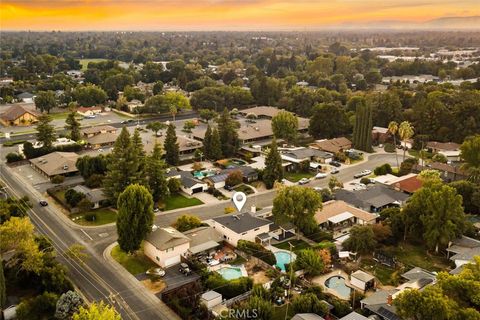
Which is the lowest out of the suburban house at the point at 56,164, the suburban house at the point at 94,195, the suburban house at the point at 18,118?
the suburban house at the point at 94,195

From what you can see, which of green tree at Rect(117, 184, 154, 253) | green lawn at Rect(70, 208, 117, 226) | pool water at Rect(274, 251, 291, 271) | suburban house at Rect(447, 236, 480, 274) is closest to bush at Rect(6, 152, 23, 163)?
green lawn at Rect(70, 208, 117, 226)

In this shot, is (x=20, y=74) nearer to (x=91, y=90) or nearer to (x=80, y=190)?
(x=91, y=90)

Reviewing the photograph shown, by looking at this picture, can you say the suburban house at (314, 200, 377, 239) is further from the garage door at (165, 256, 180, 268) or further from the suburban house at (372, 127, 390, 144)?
the suburban house at (372, 127, 390, 144)

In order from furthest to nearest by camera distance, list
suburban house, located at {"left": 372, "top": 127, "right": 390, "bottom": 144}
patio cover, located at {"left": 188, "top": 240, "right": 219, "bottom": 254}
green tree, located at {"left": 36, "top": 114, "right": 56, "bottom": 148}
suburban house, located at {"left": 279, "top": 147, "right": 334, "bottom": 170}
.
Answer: suburban house, located at {"left": 372, "top": 127, "right": 390, "bottom": 144}, green tree, located at {"left": 36, "top": 114, "right": 56, "bottom": 148}, suburban house, located at {"left": 279, "top": 147, "right": 334, "bottom": 170}, patio cover, located at {"left": 188, "top": 240, "right": 219, "bottom": 254}

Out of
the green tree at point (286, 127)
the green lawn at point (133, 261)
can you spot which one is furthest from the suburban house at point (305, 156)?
the green lawn at point (133, 261)

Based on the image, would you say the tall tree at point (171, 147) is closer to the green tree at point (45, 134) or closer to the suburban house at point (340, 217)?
the green tree at point (45, 134)

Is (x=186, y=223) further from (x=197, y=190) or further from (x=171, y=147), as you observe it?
(x=171, y=147)

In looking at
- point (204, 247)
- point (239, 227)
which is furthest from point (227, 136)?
point (204, 247)
